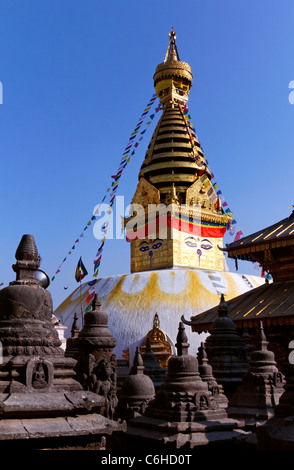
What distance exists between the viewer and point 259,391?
736cm

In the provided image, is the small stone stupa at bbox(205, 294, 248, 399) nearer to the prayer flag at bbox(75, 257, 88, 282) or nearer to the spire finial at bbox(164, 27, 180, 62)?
the prayer flag at bbox(75, 257, 88, 282)

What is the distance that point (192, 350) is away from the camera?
1931cm

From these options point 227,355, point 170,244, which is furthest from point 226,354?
point 170,244

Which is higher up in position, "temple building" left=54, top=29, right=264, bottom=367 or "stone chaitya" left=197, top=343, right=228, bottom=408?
"temple building" left=54, top=29, right=264, bottom=367

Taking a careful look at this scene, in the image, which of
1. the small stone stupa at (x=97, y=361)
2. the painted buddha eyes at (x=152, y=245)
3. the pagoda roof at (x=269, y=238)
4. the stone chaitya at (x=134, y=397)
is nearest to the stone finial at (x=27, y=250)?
the small stone stupa at (x=97, y=361)

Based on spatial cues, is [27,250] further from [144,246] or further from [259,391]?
[144,246]

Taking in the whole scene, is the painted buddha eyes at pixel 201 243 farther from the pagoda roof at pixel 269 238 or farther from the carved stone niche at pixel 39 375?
the carved stone niche at pixel 39 375

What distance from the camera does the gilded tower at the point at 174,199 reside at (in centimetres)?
2455

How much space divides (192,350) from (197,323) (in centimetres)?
785

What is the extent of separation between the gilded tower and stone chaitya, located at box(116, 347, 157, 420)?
16500 mm

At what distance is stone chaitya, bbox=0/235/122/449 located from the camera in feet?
12.7

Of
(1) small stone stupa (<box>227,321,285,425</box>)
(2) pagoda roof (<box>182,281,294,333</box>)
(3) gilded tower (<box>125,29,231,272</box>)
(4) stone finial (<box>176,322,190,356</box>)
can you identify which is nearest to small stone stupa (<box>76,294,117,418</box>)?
(4) stone finial (<box>176,322,190,356</box>)

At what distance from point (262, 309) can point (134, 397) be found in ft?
14.1

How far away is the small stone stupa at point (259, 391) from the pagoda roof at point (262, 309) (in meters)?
1.99
